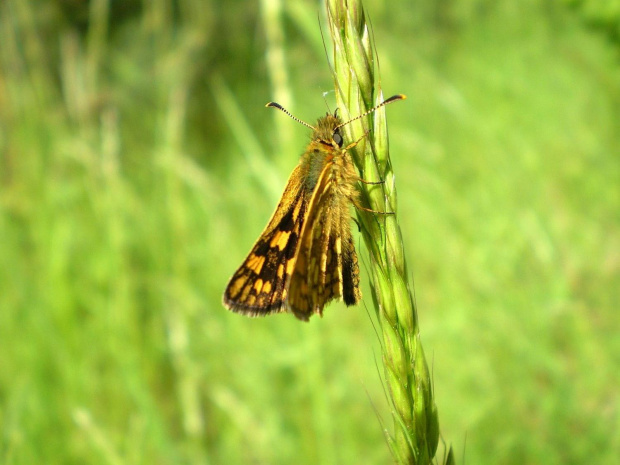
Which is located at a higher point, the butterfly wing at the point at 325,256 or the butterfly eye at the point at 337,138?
the butterfly eye at the point at 337,138

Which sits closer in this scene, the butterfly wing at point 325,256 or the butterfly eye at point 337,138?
the butterfly wing at point 325,256

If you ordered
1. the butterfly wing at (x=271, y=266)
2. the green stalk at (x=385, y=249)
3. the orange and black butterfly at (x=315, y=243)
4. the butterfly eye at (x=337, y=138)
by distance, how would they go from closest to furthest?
1. the green stalk at (x=385, y=249)
2. the orange and black butterfly at (x=315, y=243)
3. the butterfly wing at (x=271, y=266)
4. the butterfly eye at (x=337, y=138)

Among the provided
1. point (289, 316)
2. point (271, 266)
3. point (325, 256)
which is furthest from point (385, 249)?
point (289, 316)

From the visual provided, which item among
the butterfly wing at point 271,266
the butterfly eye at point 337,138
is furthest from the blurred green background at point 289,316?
the butterfly wing at point 271,266

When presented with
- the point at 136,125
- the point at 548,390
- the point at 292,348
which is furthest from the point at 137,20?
the point at 548,390

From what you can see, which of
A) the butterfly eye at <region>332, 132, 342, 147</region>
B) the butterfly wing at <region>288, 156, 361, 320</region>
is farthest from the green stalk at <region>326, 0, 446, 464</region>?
the butterfly eye at <region>332, 132, 342, 147</region>

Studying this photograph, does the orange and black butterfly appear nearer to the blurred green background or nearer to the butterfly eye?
the butterfly eye

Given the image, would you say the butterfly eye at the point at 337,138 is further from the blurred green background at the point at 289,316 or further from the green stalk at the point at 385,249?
the blurred green background at the point at 289,316
